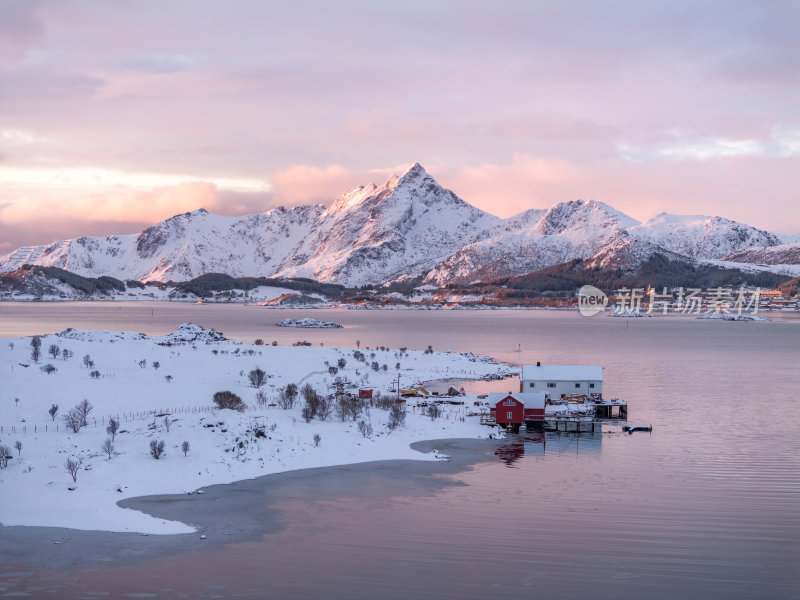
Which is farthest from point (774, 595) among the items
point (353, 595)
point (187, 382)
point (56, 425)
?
point (187, 382)

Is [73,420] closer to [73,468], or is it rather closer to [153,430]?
[153,430]

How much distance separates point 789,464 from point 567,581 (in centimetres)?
2050

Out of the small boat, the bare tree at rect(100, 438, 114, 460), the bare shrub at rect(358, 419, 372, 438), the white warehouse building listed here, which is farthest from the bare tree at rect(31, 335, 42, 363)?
the small boat

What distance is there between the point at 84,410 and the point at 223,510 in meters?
14.7

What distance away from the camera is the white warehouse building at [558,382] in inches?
2131

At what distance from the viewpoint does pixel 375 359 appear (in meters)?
80.8

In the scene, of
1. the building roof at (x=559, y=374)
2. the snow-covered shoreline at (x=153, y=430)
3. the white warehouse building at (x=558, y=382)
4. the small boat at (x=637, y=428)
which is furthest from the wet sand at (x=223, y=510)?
the building roof at (x=559, y=374)

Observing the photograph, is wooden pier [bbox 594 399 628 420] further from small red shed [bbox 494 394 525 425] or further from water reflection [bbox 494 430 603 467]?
small red shed [bbox 494 394 525 425]

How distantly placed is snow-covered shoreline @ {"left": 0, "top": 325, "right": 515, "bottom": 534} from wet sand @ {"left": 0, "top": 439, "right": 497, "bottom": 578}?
2.54 ft

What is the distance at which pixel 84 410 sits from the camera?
127ft

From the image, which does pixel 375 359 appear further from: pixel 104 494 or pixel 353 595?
pixel 353 595

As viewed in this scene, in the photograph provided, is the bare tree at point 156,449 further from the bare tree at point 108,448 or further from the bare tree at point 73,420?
the bare tree at point 73,420

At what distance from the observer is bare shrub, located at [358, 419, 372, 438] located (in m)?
39.2

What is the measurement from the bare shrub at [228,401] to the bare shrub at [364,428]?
327 inches
